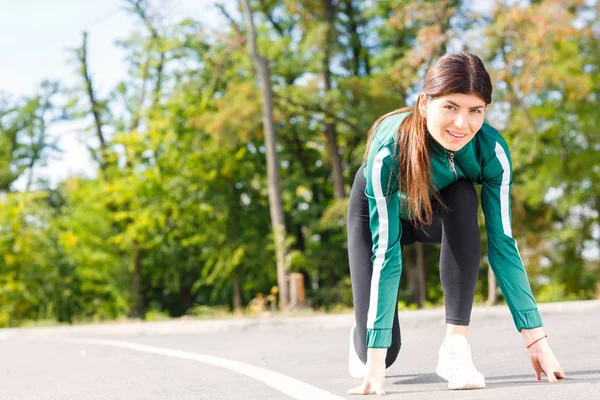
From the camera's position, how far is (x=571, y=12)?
16.7 meters

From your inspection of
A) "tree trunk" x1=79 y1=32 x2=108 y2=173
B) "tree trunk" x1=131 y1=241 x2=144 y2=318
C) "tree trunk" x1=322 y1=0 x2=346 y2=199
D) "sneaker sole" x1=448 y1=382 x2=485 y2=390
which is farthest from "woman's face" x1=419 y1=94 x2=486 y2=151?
"tree trunk" x1=79 y1=32 x2=108 y2=173

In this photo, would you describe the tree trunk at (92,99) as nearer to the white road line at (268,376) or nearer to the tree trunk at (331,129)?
the tree trunk at (331,129)

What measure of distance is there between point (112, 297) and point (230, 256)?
504 cm

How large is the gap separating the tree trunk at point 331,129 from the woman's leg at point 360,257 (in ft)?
59.8

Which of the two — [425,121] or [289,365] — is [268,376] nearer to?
[289,365]

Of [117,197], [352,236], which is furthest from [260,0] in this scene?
[352,236]

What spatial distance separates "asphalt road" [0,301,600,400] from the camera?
3846 millimetres

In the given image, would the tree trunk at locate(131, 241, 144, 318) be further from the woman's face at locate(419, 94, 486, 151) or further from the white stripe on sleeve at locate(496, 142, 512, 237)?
the woman's face at locate(419, 94, 486, 151)

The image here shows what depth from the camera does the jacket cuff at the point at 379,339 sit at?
3498 millimetres

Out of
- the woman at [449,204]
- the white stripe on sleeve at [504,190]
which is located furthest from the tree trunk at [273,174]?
the white stripe on sleeve at [504,190]

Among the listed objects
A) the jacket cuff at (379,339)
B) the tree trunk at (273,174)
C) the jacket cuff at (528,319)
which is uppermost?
the tree trunk at (273,174)

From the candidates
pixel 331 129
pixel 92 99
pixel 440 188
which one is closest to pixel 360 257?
pixel 440 188

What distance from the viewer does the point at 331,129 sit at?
2367 cm

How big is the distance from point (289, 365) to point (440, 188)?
2079 mm
